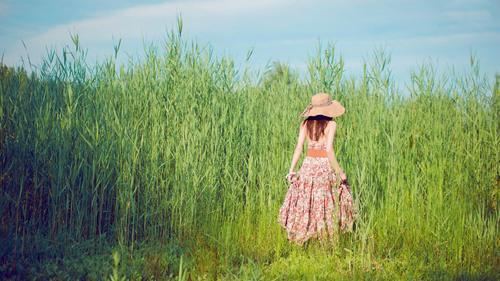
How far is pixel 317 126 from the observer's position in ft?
16.7

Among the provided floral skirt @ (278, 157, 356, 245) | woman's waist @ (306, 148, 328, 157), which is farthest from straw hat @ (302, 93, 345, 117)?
floral skirt @ (278, 157, 356, 245)

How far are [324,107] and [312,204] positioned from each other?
105 cm

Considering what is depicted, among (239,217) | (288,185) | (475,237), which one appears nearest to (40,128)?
(239,217)

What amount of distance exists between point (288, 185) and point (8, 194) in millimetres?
3032

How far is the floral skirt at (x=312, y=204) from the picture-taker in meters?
5.00

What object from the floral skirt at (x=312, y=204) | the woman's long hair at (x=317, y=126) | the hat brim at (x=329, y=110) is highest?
the hat brim at (x=329, y=110)

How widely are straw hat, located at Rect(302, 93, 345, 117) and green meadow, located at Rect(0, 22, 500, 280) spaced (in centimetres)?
48

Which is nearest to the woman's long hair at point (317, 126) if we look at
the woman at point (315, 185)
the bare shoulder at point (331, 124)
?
the woman at point (315, 185)

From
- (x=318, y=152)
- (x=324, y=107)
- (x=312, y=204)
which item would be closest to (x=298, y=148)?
(x=318, y=152)

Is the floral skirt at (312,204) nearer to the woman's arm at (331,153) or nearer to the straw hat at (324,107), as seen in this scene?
the woman's arm at (331,153)

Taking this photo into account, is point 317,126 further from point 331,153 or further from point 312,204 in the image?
point 312,204

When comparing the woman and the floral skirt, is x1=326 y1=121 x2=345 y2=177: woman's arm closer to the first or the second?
the woman

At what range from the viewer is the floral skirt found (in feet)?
16.4

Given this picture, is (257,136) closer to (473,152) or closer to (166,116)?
(166,116)
